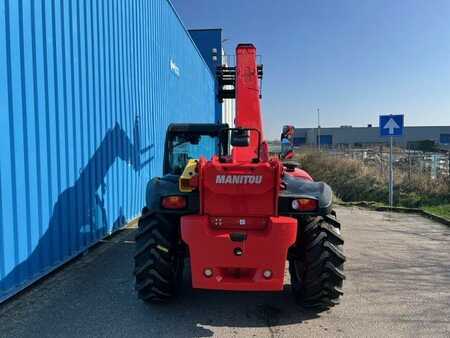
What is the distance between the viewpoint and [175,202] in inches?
169

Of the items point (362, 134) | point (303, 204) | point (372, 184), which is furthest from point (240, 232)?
point (362, 134)

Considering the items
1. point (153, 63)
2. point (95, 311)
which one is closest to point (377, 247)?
point (95, 311)

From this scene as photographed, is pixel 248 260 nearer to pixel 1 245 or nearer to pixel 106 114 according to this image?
pixel 1 245

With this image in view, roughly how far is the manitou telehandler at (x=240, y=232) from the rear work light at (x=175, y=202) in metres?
0.01

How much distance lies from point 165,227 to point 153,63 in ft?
22.6

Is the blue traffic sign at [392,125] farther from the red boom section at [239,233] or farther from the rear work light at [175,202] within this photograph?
the rear work light at [175,202]

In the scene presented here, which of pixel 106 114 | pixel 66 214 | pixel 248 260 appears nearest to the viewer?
pixel 248 260

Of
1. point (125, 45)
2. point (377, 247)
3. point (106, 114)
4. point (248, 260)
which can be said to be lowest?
point (377, 247)

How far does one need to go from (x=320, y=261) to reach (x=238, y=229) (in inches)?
35.3


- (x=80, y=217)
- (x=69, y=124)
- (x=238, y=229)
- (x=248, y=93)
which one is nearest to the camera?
(x=238, y=229)

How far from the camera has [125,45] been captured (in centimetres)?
832

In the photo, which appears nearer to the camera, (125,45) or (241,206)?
(241,206)

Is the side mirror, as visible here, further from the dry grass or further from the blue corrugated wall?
the dry grass

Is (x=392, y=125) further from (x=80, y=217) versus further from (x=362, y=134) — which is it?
(x=362, y=134)
